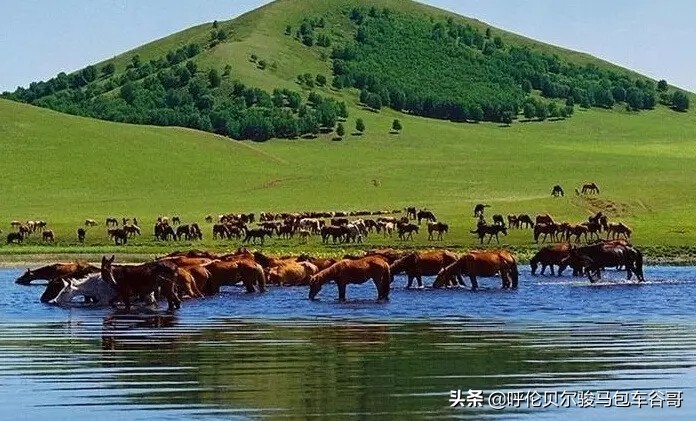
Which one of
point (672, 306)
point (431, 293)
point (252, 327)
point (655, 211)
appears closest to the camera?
point (252, 327)

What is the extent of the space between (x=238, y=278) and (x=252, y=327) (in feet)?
29.7

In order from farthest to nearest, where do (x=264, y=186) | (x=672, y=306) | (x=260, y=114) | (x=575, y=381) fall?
1. (x=260, y=114)
2. (x=264, y=186)
3. (x=672, y=306)
4. (x=575, y=381)

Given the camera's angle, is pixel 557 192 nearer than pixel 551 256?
No

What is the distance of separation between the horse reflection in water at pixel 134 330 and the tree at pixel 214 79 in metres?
161

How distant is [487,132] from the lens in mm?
174500

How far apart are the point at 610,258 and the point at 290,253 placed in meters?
17.6

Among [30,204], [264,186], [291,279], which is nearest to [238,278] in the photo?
[291,279]

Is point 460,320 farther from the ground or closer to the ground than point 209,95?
closer to the ground

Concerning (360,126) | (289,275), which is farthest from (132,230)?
(360,126)

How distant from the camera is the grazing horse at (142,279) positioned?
25.9 meters

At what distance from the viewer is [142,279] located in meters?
26.0

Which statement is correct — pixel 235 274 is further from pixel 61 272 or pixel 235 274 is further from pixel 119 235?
pixel 119 235

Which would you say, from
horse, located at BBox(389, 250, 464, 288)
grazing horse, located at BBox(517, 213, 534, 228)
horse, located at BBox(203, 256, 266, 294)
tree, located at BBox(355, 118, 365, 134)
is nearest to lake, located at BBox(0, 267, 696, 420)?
horse, located at BBox(203, 256, 266, 294)

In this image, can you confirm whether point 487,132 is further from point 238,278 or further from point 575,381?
point 575,381
